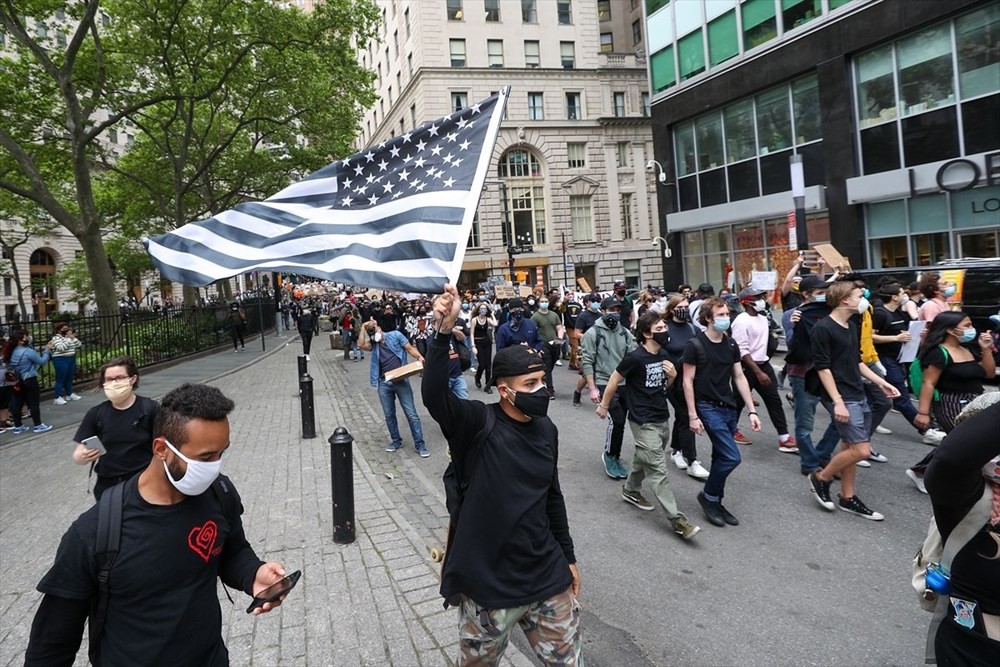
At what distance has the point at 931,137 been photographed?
1689cm

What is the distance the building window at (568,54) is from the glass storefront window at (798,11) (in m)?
25.3

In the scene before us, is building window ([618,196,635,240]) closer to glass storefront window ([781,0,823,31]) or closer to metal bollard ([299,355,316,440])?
glass storefront window ([781,0,823,31])

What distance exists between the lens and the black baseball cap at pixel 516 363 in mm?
2795

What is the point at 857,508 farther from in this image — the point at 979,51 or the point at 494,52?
the point at 494,52

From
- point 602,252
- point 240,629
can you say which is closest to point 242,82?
point 240,629

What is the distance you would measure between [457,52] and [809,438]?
41212 mm

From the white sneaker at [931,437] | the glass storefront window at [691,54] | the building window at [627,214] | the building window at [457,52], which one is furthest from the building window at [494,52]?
the white sneaker at [931,437]

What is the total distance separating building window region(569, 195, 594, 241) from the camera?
43.8m

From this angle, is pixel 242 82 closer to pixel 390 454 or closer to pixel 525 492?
pixel 390 454

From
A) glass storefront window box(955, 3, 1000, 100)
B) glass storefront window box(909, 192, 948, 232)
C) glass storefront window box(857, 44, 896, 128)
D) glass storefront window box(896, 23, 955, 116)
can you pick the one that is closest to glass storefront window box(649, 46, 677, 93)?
glass storefront window box(857, 44, 896, 128)

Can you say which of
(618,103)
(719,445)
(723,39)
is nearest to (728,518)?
(719,445)

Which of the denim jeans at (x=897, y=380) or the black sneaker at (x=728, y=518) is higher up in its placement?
the denim jeans at (x=897, y=380)

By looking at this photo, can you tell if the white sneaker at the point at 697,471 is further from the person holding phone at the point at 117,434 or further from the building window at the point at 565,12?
the building window at the point at 565,12

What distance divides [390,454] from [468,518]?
5874 mm
